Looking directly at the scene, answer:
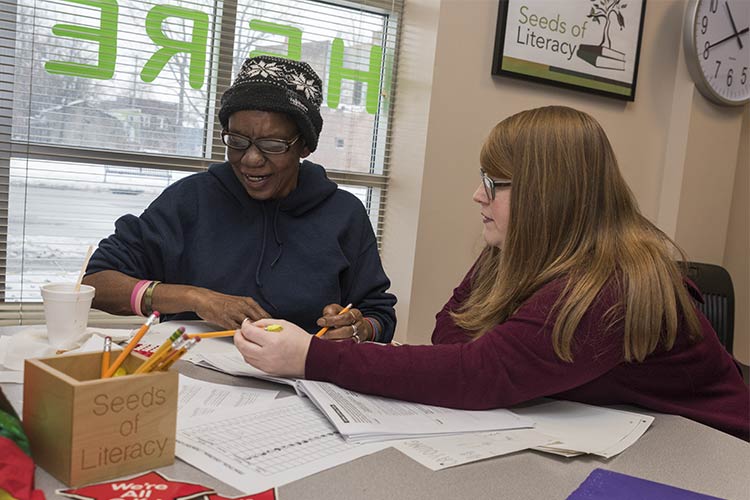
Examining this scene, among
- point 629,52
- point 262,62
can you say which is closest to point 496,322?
point 262,62

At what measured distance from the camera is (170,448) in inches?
32.4

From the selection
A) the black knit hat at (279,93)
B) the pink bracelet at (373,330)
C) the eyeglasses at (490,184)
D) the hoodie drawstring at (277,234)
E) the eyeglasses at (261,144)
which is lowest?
the pink bracelet at (373,330)

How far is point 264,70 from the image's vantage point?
1.71 metres

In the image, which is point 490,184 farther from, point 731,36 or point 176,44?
point 731,36

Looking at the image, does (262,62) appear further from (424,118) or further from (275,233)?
(424,118)

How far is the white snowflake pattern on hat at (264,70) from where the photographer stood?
170 cm

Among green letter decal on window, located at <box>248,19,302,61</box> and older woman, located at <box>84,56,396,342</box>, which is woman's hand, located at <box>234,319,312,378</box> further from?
green letter decal on window, located at <box>248,19,302,61</box>

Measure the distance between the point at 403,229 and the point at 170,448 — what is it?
189 centimetres

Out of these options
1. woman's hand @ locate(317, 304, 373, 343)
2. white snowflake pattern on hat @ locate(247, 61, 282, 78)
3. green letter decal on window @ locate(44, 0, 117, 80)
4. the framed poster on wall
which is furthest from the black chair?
green letter decal on window @ locate(44, 0, 117, 80)

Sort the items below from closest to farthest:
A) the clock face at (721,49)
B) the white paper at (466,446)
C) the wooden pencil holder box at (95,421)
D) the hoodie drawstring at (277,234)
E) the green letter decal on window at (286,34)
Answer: the wooden pencil holder box at (95,421)
the white paper at (466,446)
the hoodie drawstring at (277,234)
the green letter decal on window at (286,34)
the clock face at (721,49)

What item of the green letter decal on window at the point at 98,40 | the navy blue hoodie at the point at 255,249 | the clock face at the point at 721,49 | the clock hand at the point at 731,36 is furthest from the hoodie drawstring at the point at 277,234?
the clock hand at the point at 731,36

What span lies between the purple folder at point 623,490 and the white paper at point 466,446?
0.12 metres

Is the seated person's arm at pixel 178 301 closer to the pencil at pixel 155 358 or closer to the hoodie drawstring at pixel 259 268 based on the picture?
the hoodie drawstring at pixel 259 268

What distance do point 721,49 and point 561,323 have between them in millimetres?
2433
